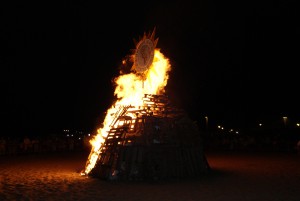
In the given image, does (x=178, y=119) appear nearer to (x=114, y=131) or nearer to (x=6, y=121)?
(x=114, y=131)

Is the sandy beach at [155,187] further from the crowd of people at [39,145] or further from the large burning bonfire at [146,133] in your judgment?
the crowd of people at [39,145]

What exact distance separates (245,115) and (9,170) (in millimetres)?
49892

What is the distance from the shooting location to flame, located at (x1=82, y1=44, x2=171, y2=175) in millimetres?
17219

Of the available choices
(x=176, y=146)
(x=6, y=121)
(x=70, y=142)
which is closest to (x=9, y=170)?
(x=176, y=146)

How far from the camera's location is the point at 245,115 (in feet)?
207

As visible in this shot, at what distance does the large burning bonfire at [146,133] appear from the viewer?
15.2 metres

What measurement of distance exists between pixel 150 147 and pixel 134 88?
3.94 m

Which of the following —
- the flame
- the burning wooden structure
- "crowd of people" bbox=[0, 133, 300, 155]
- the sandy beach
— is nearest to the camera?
the sandy beach

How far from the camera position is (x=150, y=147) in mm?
15258

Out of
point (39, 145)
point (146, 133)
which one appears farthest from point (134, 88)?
point (39, 145)

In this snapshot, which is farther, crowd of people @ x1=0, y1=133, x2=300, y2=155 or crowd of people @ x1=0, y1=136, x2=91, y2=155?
crowd of people @ x1=0, y1=133, x2=300, y2=155

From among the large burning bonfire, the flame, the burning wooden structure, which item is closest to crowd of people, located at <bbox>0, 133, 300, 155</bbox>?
the flame

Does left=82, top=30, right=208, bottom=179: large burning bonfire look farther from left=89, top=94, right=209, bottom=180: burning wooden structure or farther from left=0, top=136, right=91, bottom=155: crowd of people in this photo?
left=0, top=136, right=91, bottom=155: crowd of people

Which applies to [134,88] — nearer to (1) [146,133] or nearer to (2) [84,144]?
(1) [146,133]
